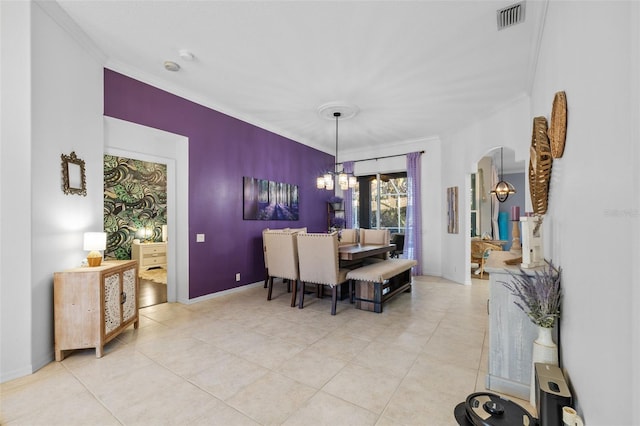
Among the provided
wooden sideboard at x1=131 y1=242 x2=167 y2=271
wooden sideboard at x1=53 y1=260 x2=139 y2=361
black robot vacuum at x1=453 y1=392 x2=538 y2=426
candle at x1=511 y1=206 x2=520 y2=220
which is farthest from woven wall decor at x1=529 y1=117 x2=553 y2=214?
wooden sideboard at x1=131 y1=242 x2=167 y2=271

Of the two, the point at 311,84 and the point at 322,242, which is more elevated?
the point at 311,84

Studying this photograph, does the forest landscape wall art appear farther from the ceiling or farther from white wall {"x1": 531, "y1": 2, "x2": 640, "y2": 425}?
white wall {"x1": 531, "y1": 2, "x2": 640, "y2": 425}

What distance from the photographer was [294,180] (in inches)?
235

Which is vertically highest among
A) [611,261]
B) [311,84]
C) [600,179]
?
[311,84]

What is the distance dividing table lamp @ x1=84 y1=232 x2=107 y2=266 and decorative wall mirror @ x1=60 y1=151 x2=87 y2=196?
0.44 m

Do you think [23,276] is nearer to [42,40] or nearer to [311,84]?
[42,40]

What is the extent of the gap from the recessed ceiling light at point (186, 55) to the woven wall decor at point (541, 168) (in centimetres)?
335

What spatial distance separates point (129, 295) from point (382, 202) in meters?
5.49

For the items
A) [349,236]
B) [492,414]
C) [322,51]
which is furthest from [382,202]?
[492,414]

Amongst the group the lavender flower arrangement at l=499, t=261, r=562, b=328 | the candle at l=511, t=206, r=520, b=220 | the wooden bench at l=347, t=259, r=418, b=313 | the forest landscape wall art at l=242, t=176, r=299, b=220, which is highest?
the forest landscape wall art at l=242, t=176, r=299, b=220

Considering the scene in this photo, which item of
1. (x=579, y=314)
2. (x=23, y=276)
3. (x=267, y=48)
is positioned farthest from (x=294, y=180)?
(x=579, y=314)

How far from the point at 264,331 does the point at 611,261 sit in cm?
284

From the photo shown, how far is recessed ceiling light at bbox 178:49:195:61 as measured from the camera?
301 centimetres

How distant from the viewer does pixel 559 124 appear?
156 centimetres
